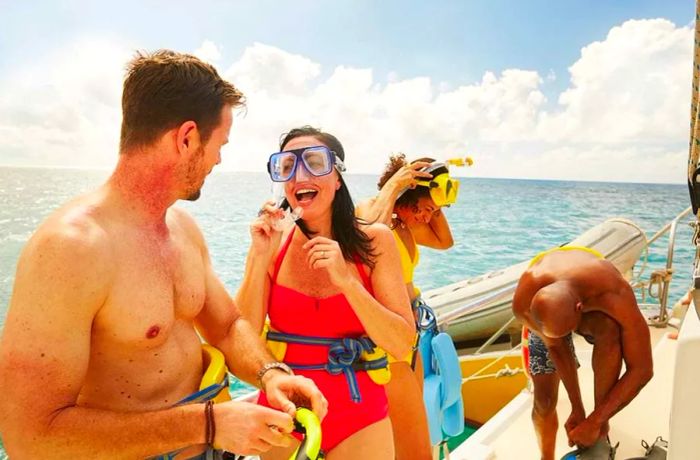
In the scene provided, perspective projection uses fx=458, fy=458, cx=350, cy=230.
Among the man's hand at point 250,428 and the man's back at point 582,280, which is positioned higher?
the man's back at point 582,280

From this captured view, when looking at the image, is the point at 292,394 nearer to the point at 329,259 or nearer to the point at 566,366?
the point at 329,259

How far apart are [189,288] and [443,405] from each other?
1804 mm

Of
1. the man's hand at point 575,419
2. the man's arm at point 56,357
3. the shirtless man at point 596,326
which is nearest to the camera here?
the man's arm at point 56,357

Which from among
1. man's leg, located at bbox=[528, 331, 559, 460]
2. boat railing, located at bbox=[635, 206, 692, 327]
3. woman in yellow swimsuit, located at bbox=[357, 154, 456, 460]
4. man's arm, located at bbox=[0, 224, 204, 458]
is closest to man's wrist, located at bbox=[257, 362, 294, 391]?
man's arm, located at bbox=[0, 224, 204, 458]

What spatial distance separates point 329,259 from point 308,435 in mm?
587

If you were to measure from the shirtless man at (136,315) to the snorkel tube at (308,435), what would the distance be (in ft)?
0.13

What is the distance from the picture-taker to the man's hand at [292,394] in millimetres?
1158

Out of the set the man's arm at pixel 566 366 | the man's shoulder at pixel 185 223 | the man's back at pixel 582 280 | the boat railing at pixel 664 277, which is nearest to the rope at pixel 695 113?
the man's back at pixel 582 280

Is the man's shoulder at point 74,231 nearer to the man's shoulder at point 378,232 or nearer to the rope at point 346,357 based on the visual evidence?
the rope at point 346,357

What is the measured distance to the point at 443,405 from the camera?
2582 mm

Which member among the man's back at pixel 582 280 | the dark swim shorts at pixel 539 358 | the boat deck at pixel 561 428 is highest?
the man's back at pixel 582 280

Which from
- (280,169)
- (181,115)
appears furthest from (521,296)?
(181,115)

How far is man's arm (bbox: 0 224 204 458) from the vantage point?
889mm

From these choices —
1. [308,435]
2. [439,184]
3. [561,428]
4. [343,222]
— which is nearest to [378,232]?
[343,222]
